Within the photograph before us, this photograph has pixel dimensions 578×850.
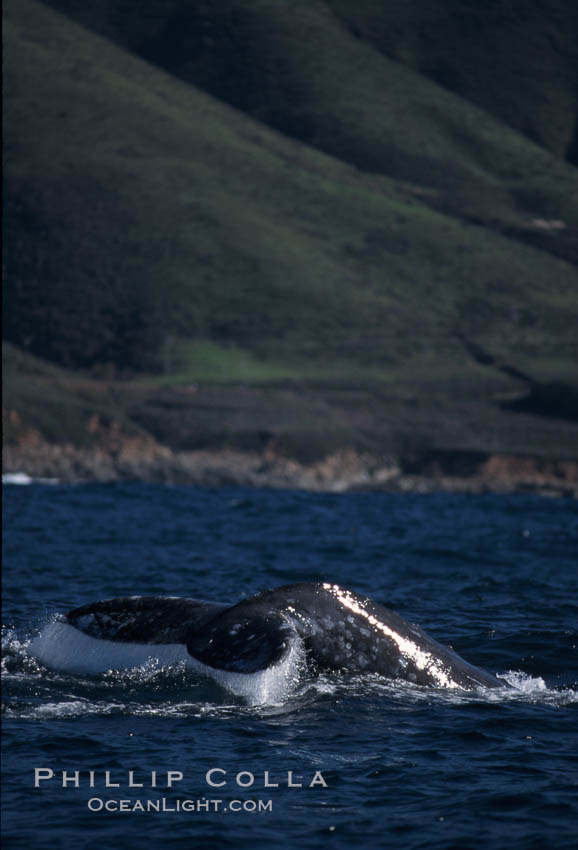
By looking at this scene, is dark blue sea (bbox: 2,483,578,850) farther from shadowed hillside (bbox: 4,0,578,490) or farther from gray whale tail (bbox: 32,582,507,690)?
shadowed hillside (bbox: 4,0,578,490)

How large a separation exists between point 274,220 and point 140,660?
151460 millimetres

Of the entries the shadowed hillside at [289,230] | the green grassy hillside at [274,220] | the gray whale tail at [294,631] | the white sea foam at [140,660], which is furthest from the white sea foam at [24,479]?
the gray whale tail at [294,631]

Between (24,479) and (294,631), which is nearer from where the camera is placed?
(294,631)

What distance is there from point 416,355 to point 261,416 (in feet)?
94.6

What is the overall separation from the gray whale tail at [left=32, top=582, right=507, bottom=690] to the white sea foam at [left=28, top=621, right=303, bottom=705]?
0.03 metres

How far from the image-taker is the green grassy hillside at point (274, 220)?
463 ft

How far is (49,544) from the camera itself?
107 feet

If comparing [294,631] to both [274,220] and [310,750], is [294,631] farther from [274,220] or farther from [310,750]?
[274,220]

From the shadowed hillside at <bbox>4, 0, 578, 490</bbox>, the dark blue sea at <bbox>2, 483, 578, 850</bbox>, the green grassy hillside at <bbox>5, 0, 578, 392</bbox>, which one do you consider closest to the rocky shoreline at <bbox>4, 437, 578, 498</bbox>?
the shadowed hillside at <bbox>4, 0, 578, 490</bbox>

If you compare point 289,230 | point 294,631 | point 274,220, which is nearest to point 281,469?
point 289,230

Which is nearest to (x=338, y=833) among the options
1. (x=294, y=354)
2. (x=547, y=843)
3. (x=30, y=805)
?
(x=547, y=843)

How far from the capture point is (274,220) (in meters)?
162

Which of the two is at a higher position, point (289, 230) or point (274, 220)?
point (274, 220)

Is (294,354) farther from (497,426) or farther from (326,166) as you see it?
(326,166)
